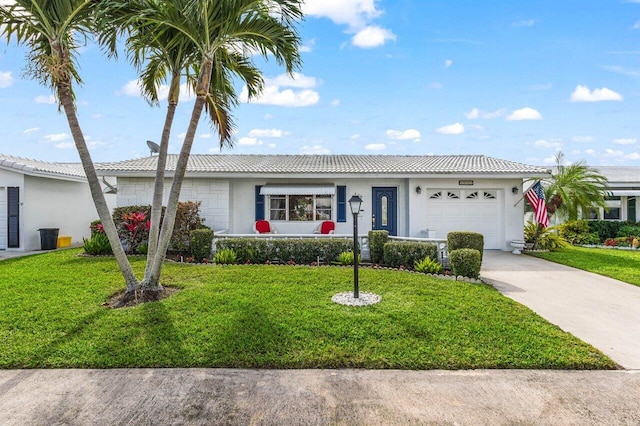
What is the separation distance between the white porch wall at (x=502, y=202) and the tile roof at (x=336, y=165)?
21.7 inches

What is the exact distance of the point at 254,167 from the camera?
14.9 m

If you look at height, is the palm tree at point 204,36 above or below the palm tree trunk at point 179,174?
above

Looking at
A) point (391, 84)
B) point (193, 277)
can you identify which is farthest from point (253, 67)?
point (391, 84)

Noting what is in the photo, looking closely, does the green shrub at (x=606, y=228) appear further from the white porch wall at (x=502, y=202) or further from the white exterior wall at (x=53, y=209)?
the white exterior wall at (x=53, y=209)

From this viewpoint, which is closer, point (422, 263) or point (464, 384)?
point (464, 384)

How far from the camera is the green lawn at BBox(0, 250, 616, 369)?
4758 millimetres

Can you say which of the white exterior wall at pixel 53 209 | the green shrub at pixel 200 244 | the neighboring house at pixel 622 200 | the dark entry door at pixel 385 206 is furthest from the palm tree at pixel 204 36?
the neighboring house at pixel 622 200

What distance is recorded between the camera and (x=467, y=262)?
8.92 meters

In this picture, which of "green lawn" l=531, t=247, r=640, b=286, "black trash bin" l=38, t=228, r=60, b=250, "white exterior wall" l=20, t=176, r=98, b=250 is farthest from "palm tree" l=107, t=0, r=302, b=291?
"white exterior wall" l=20, t=176, r=98, b=250

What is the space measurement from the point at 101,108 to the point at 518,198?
15950 mm

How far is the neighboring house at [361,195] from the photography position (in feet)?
47.6

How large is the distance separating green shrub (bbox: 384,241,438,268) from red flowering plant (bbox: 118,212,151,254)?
27.3ft

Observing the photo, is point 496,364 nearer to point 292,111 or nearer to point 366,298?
point 366,298

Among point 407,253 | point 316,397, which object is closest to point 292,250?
point 407,253
